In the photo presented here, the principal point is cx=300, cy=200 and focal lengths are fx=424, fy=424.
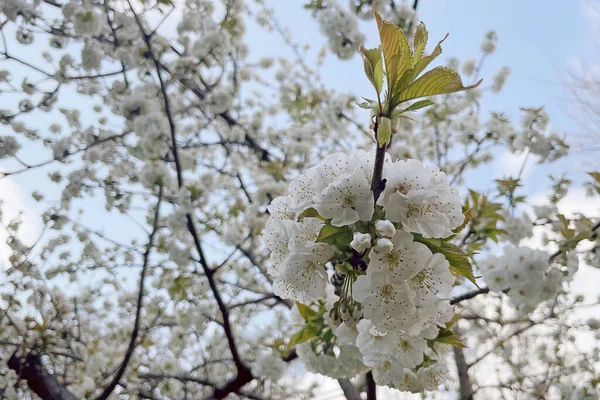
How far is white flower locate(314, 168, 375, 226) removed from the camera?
2.65ft

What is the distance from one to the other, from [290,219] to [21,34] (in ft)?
8.71

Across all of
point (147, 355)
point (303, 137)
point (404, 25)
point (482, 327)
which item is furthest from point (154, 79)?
point (482, 327)

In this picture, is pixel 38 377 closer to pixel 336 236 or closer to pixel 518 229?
pixel 336 236

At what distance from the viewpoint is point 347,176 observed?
2.69 feet

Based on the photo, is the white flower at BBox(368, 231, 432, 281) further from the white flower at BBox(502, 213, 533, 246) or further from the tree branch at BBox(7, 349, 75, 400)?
the tree branch at BBox(7, 349, 75, 400)

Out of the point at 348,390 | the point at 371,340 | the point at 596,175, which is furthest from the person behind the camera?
the point at 348,390

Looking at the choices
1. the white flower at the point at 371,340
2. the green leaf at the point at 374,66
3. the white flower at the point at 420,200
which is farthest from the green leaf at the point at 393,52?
the white flower at the point at 371,340

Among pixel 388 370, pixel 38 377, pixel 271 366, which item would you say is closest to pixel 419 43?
pixel 388 370

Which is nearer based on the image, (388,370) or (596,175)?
(388,370)

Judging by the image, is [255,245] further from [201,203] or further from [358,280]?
[358,280]

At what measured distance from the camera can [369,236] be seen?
0.78 metres

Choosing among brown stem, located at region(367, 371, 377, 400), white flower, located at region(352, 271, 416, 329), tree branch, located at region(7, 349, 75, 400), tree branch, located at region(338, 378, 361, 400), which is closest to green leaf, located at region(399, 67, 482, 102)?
white flower, located at region(352, 271, 416, 329)

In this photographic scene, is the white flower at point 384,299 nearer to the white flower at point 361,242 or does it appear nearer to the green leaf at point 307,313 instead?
the white flower at point 361,242

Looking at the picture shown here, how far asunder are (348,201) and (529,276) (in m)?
1.48
